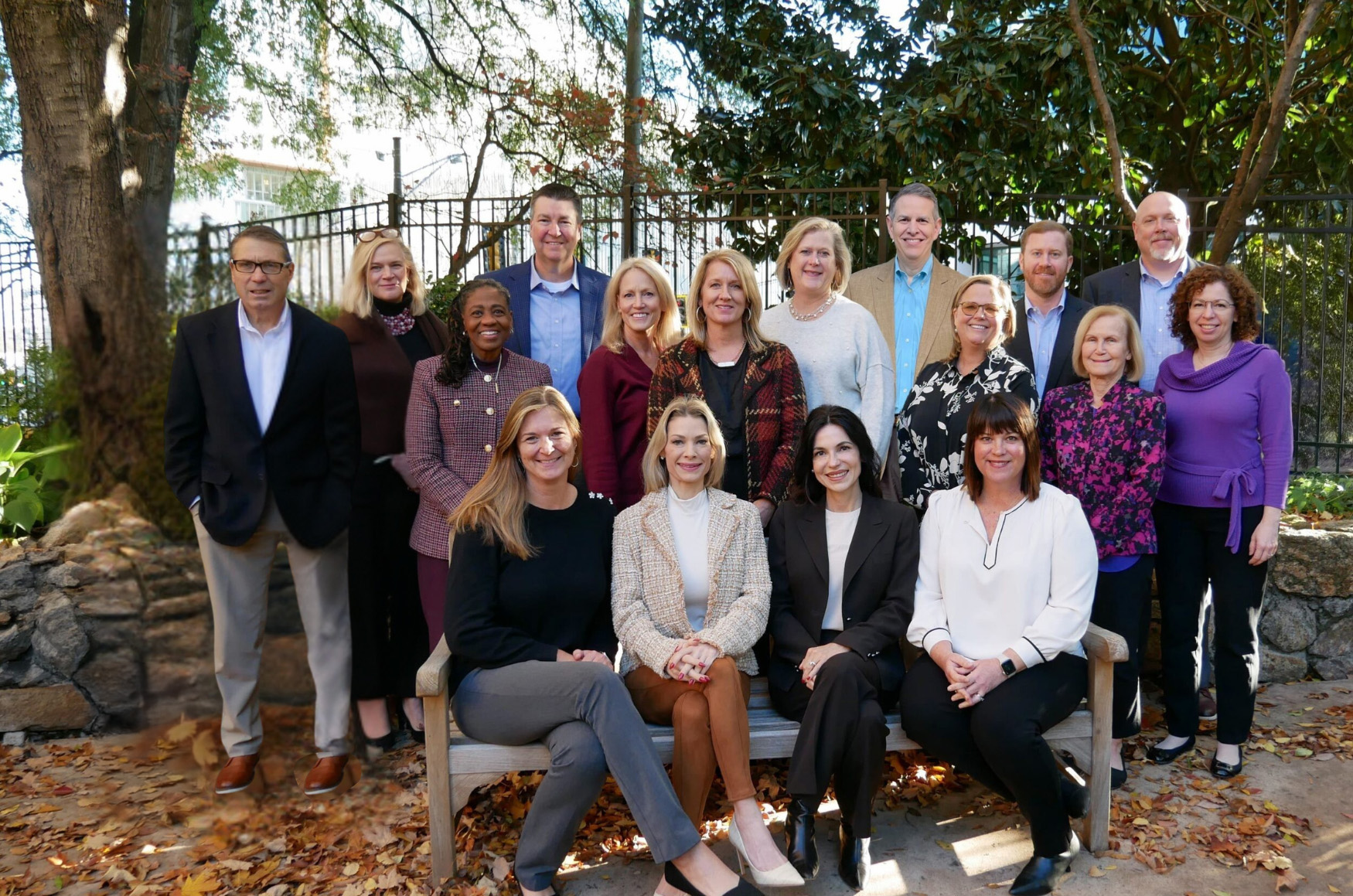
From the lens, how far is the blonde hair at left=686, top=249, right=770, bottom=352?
11.8ft

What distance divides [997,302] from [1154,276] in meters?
1.16

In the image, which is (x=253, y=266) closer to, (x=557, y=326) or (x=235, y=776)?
(x=557, y=326)

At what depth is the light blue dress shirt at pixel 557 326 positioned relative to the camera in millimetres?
4234

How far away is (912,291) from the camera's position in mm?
4336

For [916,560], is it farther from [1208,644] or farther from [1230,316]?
[1208,644]

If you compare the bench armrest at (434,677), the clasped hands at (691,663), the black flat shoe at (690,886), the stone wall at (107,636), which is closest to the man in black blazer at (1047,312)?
the clasped hands at (691,663)

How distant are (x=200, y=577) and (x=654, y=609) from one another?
10.7ft

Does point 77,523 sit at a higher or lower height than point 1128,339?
lower

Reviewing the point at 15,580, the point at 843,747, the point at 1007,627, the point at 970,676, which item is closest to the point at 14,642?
the point at 15,580

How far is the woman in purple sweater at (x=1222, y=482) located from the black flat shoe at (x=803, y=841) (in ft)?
5.73

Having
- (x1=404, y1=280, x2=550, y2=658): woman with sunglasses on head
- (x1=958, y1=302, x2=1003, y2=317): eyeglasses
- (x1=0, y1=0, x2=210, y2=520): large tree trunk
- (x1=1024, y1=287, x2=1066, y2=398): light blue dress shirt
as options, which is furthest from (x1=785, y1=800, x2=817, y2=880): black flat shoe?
(x1=0, y1=0, x2=210, y2=520): large tree trunk

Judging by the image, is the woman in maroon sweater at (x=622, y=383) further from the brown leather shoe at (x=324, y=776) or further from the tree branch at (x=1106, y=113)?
the tree branch at (x=1106, y=113)

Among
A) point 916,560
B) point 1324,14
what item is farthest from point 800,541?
point 1324,14

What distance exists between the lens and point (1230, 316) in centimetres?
361
